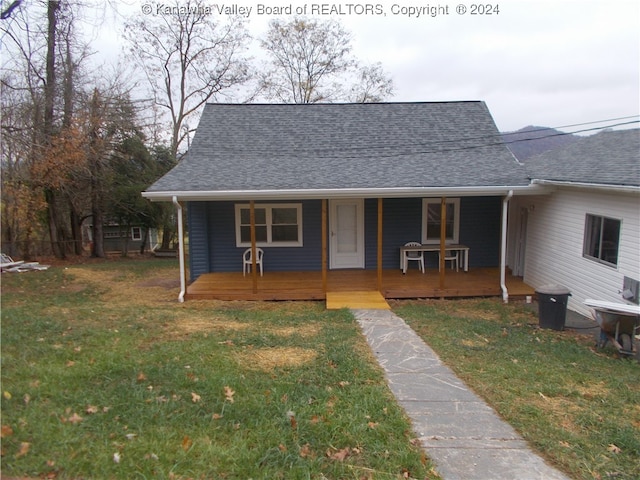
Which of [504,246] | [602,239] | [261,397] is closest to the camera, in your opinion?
[261,397]

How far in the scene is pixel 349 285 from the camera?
1046 centimetres

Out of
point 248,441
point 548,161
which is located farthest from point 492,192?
point 248,441

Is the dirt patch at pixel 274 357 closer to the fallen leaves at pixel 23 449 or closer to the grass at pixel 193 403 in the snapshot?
the grass at pixel 193 403

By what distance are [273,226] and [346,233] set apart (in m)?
2.00

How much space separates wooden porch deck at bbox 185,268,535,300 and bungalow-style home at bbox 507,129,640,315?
1.00 metres

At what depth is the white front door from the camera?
11.9 m

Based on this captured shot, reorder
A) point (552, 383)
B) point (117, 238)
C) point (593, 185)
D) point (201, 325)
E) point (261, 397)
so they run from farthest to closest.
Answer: point (117, 238)
point (593, 185)
point (201, 325)
point (552, 383)
point (261, 397)

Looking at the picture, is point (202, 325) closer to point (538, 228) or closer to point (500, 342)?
point (500, 342)

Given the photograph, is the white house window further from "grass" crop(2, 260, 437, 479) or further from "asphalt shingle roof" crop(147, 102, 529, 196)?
"grass" crop(2, 260, 437, 479)

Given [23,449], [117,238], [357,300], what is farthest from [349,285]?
[117,238]

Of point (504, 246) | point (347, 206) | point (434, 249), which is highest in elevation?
point (347, 206)

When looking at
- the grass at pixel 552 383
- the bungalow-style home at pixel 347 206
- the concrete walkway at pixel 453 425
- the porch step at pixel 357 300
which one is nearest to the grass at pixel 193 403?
the concrete walkway at pixel 453 425

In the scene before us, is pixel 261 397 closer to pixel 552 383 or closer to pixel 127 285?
pixel 552 383

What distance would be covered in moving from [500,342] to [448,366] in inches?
63.2
